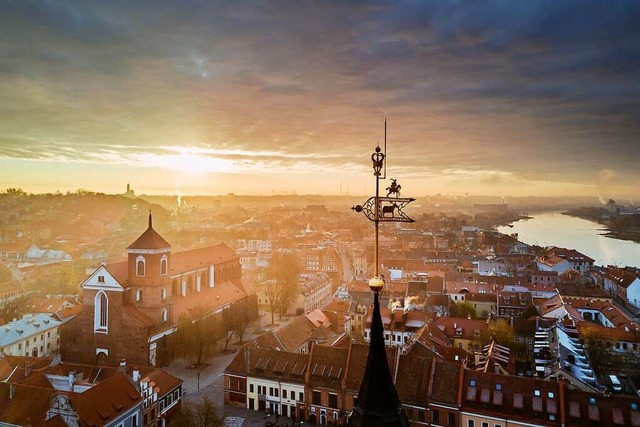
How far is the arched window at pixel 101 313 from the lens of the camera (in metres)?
23.8

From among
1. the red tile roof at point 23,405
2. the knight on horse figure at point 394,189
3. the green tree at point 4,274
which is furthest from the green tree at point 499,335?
the green tree at point 4,274

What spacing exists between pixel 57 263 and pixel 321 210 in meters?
111

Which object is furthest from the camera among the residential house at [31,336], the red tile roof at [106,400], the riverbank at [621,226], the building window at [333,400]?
the riverbank at [621,226]

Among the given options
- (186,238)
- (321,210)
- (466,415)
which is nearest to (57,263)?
(186,238)

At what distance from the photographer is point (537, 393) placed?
15594mm

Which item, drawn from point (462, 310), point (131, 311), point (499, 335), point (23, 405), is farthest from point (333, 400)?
point (462, 310)

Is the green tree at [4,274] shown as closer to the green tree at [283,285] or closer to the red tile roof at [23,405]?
the green tree at [283,285]

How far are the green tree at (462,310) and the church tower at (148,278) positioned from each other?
1836cm

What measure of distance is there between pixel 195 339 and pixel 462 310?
17.6 m

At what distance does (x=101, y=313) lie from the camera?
23953 millimetres

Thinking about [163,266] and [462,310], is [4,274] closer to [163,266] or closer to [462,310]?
[163,266]

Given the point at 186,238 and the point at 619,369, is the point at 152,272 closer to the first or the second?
the point at 619,369

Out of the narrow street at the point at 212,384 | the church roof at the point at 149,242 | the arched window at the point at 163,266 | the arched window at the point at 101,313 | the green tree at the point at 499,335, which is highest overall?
the church roof at the point at 149,242

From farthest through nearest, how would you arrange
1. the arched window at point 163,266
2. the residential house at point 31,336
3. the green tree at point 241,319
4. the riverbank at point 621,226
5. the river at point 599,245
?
1. the riverbank at point 621,226
2. the river at point 599,245
3. the green tree at point 241,319
4. the arched window at point 163,266
5. the residential house at point 31,336
